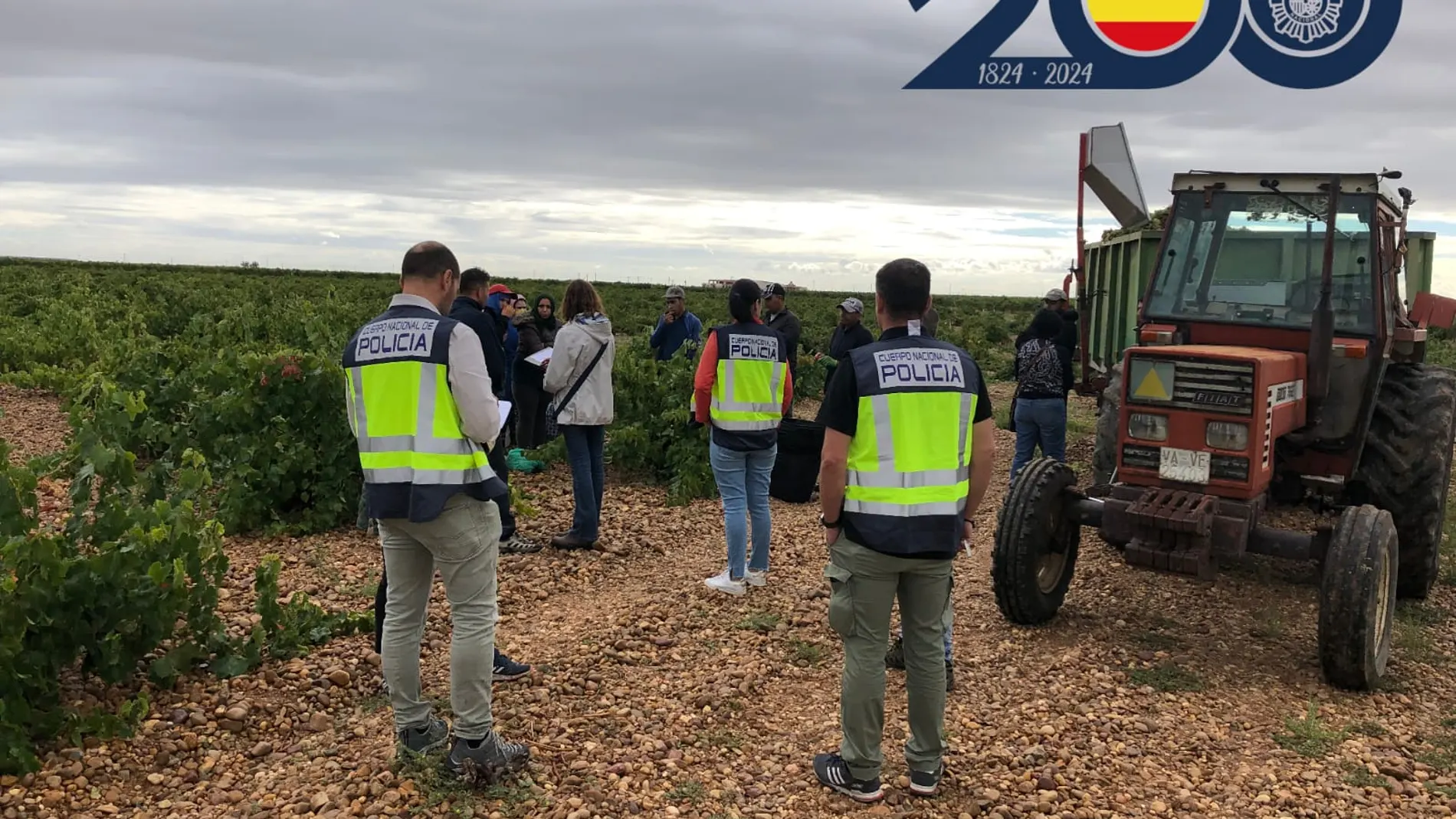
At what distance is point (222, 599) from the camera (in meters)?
5.76

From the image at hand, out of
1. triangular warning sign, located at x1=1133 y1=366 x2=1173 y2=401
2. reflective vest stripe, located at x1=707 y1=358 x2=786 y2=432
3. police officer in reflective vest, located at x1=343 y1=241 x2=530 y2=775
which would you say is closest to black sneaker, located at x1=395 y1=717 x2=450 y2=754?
police officer in reflective vest, located at x1=343 y1=241 x2=530 y2=775

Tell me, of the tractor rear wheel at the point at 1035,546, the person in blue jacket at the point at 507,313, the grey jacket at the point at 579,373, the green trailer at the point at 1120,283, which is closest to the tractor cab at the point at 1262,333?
the tractor rear wheel at the point at 1035,546

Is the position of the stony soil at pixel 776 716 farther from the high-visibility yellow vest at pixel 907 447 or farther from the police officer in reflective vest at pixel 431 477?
the high-visibility yellow vest at pixel 907 447

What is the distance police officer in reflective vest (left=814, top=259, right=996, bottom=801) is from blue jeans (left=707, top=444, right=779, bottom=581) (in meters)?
2.40

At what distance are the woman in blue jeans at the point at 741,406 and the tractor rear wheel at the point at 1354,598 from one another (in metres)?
2.97

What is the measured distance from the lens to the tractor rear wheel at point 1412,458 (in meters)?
6.13

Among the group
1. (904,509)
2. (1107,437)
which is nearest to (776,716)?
(904,509)

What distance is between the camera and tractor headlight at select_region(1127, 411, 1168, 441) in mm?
5609

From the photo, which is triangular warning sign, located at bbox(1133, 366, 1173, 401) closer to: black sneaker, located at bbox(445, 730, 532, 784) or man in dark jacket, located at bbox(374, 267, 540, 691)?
man in dark jacket, located at bbox(374, 267, 540, 691)

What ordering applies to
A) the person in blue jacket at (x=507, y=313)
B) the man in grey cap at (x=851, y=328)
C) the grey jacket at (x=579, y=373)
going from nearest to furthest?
the grey jacket at (x=579, y=373)
the person in blue jacket at (x=507, y=313)
the man in grey cap at (x=851, y=328)

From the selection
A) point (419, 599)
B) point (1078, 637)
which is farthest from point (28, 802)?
point (1078, 637)

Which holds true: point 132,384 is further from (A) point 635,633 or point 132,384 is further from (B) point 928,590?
(B) point 928,590

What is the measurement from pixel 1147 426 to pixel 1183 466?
0.28 meters

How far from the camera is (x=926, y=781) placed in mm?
3936
